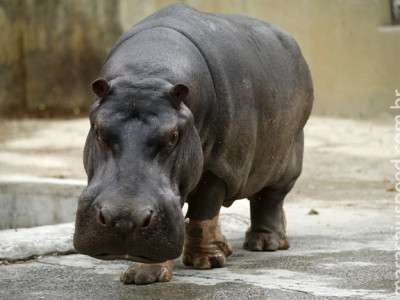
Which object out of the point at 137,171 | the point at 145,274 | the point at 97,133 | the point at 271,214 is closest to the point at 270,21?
the point at 271,214

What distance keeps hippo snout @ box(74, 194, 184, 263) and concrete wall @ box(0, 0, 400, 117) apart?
1061 centimetres

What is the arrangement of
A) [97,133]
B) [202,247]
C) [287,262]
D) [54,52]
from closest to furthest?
[97,133] < [202,247] < [287,262] < [54,52]

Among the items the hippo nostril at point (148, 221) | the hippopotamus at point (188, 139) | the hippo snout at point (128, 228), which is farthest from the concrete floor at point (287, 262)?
the hippo nostril at point (148, 221)

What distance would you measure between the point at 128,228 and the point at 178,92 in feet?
2.40

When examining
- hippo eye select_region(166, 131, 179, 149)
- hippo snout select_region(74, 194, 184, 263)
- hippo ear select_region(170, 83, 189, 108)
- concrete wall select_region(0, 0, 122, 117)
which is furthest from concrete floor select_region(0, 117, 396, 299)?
concrete wall select_region(0, 0, 122, 117)

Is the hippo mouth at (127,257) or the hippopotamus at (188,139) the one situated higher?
the hippopotamus at (188,139)

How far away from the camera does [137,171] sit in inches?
166

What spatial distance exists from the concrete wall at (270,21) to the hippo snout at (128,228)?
10.6 metres

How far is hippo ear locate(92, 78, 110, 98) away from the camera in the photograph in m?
4.41

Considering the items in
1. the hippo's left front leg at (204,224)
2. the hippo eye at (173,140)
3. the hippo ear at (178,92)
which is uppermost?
the hippo ear at (178,92)

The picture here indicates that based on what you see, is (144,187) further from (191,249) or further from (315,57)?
(315,57)

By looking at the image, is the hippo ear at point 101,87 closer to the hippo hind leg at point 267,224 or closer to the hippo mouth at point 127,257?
the hippo mouth at point 127,257

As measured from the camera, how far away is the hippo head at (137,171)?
4117 millimetres

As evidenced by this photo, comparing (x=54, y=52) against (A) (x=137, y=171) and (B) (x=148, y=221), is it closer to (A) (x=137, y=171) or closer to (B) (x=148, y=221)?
(A) (x=137, y=171)
